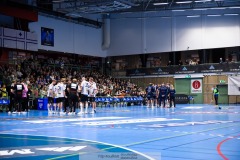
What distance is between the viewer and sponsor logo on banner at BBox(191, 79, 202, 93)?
45.6 metres

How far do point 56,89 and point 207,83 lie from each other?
27752 mm

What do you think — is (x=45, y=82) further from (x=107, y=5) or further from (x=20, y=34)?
(x=107, y=5)

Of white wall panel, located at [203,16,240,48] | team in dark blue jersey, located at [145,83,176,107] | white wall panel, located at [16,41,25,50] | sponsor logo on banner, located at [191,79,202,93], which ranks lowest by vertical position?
team in dark blue jersey, located at [145,83,176,107]

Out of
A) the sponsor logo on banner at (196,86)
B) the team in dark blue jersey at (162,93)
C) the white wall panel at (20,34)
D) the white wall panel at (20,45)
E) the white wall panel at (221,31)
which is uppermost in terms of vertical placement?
the white wall panel at (221,31)

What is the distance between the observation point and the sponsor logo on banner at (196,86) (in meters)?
45.6

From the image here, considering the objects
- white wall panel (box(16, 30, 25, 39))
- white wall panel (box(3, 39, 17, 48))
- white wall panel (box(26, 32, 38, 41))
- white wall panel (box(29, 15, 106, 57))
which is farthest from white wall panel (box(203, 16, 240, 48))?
white wall panel (box(3, 39, 17, 48))

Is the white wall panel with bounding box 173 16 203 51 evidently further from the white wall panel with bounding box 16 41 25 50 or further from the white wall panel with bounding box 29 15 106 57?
the white wall panel with bounding box 16 41 25 50

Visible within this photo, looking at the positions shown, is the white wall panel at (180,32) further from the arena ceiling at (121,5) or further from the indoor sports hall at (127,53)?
the arena ceiling at (121,5)

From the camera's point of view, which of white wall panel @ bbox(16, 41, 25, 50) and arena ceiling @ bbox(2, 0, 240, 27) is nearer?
arena ceiling @ bbox(2, 0, 240, 27)

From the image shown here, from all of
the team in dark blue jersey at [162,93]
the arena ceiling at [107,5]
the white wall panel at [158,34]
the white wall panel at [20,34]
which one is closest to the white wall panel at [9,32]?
the white wall panel at [20,34]

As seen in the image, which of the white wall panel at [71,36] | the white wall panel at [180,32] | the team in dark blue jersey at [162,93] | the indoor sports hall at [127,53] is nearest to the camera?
the indoor sports hall at [127,53]

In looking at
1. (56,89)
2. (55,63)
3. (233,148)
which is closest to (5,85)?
(56,89)

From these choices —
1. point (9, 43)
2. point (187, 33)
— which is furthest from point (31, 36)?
point (187, 33)

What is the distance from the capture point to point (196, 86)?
45969 millimetres
